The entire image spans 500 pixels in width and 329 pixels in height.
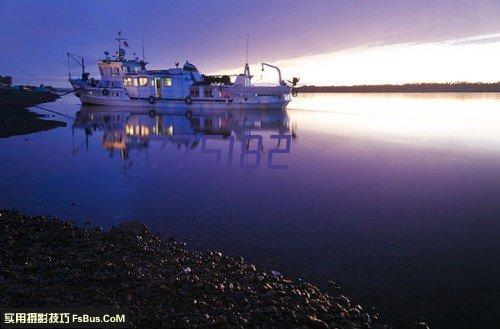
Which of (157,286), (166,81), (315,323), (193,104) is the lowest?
(315,323)

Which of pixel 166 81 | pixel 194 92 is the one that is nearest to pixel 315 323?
pixel 194 92

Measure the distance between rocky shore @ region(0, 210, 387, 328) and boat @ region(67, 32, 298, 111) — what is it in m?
54.7

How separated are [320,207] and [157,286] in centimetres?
706

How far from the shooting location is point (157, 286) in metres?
5.93

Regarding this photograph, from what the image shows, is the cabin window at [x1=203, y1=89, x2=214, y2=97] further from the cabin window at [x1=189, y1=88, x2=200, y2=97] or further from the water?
the water

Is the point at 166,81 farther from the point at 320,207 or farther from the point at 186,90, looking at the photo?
the point at 320,207

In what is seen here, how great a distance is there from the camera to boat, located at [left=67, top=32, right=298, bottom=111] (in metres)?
60.3

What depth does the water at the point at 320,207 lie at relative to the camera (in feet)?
23.3

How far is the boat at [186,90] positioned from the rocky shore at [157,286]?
179ft

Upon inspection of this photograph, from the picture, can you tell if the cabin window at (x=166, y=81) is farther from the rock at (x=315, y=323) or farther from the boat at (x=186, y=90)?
the rock at (x=315, y=323)

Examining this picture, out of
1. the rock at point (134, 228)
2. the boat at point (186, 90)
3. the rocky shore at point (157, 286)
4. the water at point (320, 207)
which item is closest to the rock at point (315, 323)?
the rocky shore at point (157, 286)

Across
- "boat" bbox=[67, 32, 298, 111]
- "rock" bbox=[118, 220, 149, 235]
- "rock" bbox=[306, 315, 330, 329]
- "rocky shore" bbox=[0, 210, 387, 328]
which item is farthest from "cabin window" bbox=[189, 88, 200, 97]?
"rock" bbox=[306, 315, 330, 329]

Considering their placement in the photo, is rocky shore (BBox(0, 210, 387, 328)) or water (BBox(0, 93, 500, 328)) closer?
rocky shore (BBox(0, 210, 387, 328))

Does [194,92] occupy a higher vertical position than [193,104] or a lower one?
higher
